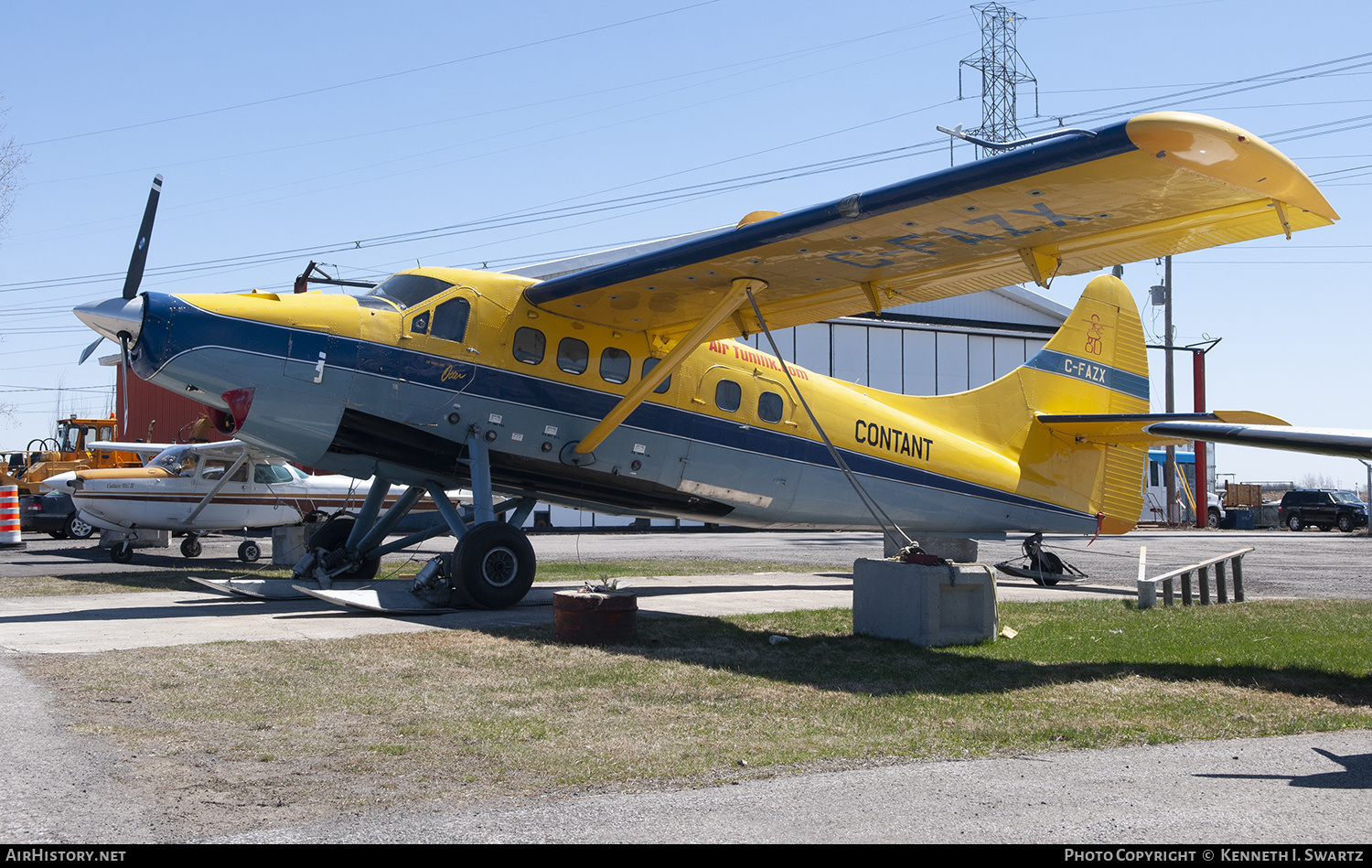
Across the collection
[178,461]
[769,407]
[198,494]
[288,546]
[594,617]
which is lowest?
[594,617]

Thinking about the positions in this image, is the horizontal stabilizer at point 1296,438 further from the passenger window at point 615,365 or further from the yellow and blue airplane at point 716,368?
the passenger window at point 615,365

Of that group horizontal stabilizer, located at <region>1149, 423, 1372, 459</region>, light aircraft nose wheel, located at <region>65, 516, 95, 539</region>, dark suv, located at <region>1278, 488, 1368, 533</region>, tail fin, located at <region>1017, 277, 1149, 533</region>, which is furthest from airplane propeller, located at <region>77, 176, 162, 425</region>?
dark suv, located at <region>1278, 488, 1368, 533</region>

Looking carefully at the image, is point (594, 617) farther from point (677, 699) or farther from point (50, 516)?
point (50, 516)

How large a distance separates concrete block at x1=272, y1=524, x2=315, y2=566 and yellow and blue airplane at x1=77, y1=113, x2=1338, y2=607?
4.84m

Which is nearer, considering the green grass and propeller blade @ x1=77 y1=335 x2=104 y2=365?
the green grass

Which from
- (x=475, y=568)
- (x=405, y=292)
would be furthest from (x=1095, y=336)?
(x=405, y=292)

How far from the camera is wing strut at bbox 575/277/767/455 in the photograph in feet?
37.0

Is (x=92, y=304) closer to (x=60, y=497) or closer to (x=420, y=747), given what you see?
(x=420, y=747)

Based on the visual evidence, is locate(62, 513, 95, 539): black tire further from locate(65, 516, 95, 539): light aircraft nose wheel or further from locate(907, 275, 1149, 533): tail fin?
locate(907, 275, 1149, 533): tail fin

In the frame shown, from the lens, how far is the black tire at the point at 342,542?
14.3m

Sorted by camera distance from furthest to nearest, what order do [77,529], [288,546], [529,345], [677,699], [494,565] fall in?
[77,529] → [288,546] → [529,345] → [494,565] → [677,699]

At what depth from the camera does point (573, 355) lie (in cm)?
1237

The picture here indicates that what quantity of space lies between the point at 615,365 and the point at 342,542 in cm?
519

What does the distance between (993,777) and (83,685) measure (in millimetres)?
6062
